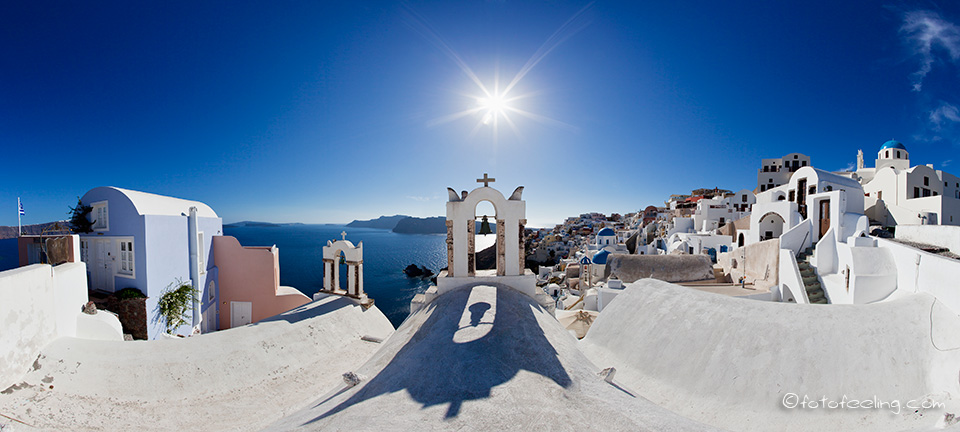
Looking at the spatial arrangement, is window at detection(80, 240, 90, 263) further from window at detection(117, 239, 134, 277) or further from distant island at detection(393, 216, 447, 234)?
distant island at detection(393, 216, 447, 234)

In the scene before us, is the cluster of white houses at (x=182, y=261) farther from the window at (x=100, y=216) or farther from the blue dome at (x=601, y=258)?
the blue dome at (x=601, y=258)

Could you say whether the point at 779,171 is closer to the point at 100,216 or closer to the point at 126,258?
the point at 126,258

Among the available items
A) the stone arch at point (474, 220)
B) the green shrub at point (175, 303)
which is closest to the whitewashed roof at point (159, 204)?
the green shrub at point (175, 303)

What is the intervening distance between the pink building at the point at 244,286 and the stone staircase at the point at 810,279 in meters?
18.8

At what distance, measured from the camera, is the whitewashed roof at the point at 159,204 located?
9992 millimetres

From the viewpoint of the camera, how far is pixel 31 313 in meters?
5.26

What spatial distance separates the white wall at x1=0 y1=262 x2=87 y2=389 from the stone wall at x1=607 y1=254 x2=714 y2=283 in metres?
22.6

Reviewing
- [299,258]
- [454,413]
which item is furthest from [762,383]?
[299,258]

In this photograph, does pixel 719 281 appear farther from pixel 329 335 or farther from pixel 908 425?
pixel 329 335

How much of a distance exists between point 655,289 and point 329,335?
26.1ft

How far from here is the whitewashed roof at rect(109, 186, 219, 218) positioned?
9.99 metres

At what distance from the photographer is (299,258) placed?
66500 mm

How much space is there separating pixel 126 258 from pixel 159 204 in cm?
202

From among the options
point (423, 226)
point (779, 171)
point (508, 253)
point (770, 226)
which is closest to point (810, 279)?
A: point (770, 226)
